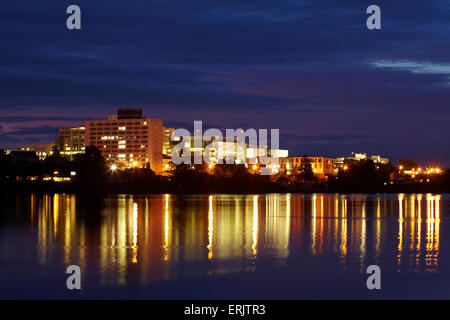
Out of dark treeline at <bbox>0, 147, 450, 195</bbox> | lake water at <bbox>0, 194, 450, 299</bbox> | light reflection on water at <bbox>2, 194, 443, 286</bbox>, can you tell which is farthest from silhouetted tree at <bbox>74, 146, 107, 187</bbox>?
A: lake water at <bbox>0, 194, 450, 299</bbox>

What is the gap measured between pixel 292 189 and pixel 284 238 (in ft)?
466

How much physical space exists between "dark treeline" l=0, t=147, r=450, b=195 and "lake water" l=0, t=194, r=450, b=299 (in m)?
89.2

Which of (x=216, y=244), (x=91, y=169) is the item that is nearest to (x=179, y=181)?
(x=91, y=169)

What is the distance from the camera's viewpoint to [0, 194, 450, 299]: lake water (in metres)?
22.4

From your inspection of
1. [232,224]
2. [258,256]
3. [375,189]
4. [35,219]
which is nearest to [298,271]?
[258,256]

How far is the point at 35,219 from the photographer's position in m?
51.6

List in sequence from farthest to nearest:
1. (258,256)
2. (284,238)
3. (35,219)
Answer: (35,219) → (284,238) → (258,256)

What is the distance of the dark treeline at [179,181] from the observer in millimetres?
135875

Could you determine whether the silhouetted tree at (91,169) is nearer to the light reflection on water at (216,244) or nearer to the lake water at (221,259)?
the light reflection on water at (216,244)

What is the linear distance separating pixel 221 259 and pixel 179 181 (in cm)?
12428

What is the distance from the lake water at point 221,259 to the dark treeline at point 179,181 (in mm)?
89230

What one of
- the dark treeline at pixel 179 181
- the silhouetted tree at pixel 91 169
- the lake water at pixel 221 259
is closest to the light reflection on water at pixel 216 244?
the lake water at pixel 221 259
